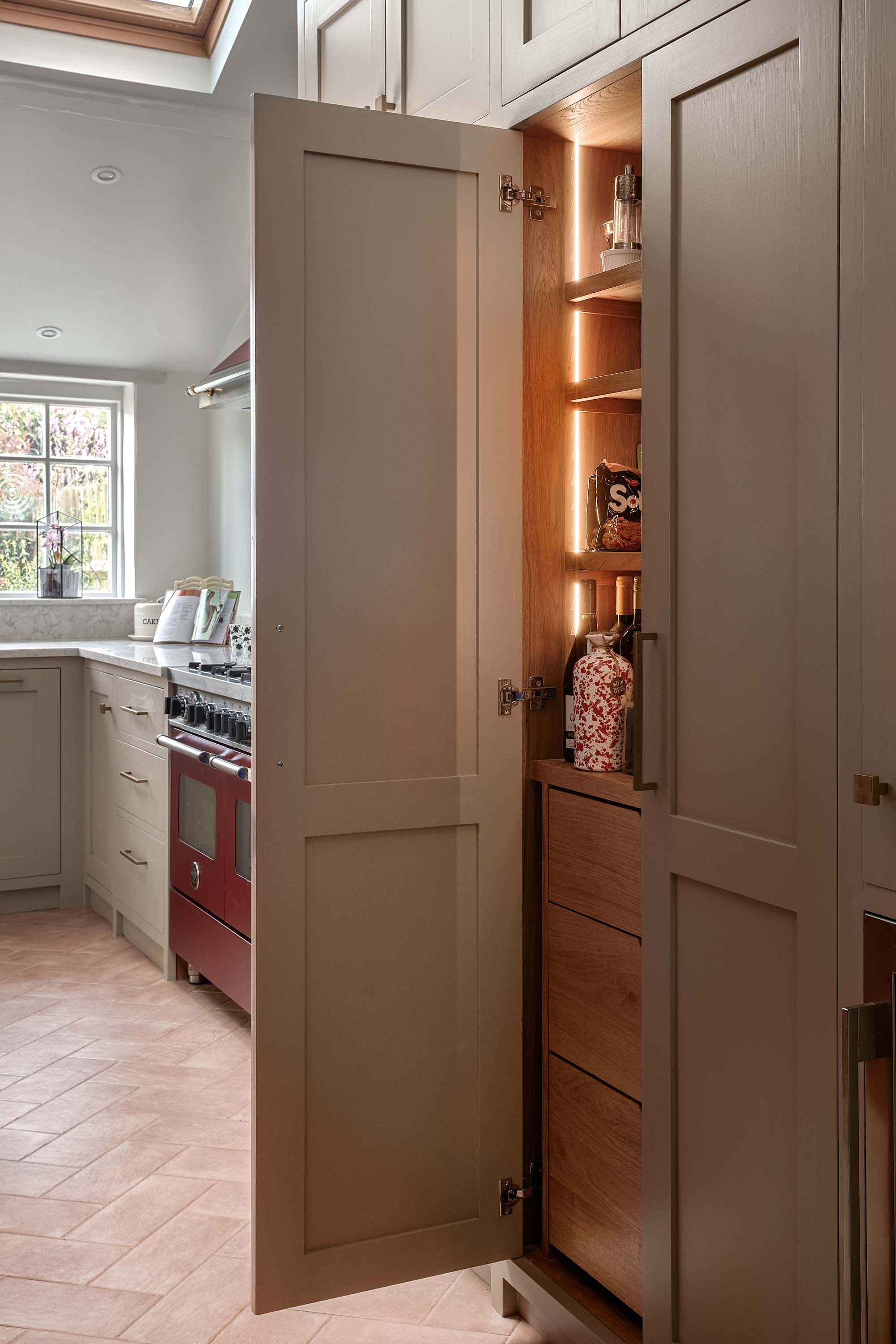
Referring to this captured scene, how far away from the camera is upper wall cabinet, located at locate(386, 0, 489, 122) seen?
1981 mm

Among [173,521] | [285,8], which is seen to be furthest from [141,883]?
[285,8]

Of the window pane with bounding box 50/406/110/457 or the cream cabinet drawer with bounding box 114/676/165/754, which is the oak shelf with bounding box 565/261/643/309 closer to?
the cream cabinet drawer with bounding box 114/676/165/754

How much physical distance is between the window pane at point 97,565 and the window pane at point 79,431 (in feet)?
1.23

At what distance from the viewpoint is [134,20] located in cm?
356

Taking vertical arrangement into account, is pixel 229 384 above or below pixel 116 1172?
above

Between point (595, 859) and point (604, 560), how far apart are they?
0.52 meters

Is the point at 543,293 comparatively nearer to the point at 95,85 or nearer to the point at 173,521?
the point at 95,85

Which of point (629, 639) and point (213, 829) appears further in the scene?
point (213, 829)

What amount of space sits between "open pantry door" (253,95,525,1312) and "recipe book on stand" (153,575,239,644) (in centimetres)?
264

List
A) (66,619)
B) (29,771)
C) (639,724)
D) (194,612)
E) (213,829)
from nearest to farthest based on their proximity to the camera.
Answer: (639,724) < (213,829) < (29,771) < (194,612) < (66,619)

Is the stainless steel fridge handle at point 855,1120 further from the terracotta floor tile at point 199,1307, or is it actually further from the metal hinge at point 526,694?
the terracotta floor tile at point 199,1307

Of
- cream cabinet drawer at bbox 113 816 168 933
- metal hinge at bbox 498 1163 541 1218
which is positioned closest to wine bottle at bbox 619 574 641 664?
metal hinge at bbox 498 1163 541 1218

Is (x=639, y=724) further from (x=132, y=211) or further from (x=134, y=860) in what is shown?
(x=132, y=211)

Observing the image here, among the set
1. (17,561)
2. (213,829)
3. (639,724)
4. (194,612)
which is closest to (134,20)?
(194,612)
